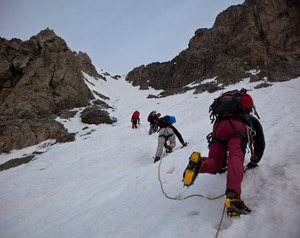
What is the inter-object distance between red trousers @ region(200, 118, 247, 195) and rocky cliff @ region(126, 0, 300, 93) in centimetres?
2265

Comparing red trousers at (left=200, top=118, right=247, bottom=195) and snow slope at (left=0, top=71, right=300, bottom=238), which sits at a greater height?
red trousers at (left=200, top=118, right=247, bottom=195)

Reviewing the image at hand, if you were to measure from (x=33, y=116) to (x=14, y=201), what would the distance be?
16.1 m

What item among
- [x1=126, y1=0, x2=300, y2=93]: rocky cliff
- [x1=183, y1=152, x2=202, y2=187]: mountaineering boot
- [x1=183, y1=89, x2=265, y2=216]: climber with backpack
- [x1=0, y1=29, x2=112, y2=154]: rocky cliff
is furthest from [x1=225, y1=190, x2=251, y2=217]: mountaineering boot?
[x1=126, y1=0, x2=300, y2=93]: rocky cliff

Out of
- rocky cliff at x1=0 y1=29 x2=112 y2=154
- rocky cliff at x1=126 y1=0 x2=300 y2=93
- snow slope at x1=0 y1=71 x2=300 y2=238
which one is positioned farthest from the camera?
rocky cliff at x1=126 y1=0 x2=300 y2=93

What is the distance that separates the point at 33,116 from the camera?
18203mm

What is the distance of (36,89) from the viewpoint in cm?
2116

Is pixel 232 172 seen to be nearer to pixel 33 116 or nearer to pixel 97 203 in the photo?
pixel 97 203

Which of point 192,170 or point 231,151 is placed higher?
point 231,151

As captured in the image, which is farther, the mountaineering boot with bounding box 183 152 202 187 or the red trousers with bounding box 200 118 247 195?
the mountaineering boot with bounding box 183 152 202 187

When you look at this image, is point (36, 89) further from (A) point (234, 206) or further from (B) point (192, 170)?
(A) point (234, 206)

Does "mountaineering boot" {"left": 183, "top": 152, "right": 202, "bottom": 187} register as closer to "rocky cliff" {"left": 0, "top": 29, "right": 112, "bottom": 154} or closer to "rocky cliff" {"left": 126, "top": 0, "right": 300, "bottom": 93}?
"rocky cliff" {"left": 0, "top": 29, "right": 112, "bottom": 154}

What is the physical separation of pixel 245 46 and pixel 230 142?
42196mm

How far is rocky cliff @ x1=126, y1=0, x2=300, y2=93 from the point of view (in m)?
27.4

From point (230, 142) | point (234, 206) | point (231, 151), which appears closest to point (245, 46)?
point (230, 142)
